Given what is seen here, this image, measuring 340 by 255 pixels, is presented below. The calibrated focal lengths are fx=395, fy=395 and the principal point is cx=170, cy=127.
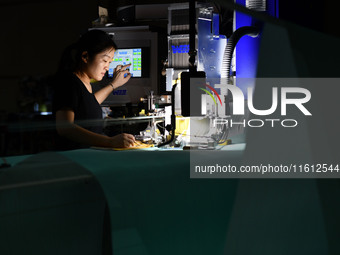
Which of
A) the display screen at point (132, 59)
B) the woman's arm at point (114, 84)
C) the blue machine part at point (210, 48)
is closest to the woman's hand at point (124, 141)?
the blue machine part at point (210, 48)

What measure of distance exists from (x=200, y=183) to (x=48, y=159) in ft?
1.69

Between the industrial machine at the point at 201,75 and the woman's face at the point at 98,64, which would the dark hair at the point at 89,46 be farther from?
the industrial machine at the point at 201,75

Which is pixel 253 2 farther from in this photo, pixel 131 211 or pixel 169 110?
pixel 131 211

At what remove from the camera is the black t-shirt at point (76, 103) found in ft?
6.97

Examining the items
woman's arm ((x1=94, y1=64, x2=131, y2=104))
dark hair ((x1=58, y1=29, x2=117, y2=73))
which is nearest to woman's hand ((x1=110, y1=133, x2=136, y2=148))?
dark hair ((x1=58, y1=29, x2=117, y2=73))

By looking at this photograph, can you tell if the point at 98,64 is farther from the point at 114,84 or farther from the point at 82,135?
the point at 82,135

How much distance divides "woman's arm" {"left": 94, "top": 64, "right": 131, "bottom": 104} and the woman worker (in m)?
0.34

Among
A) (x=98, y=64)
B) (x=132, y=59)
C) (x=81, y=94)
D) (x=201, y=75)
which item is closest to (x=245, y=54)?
(x=201, y=75)

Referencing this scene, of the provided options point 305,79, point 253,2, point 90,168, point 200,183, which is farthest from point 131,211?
point 253,2

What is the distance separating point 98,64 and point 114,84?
1.55ft

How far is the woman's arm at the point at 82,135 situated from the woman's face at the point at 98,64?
373 mm

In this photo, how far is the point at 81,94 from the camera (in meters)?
2.24

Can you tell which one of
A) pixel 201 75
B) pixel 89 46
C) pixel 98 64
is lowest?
pixel 201 75

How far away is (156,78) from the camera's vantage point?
3.42m
